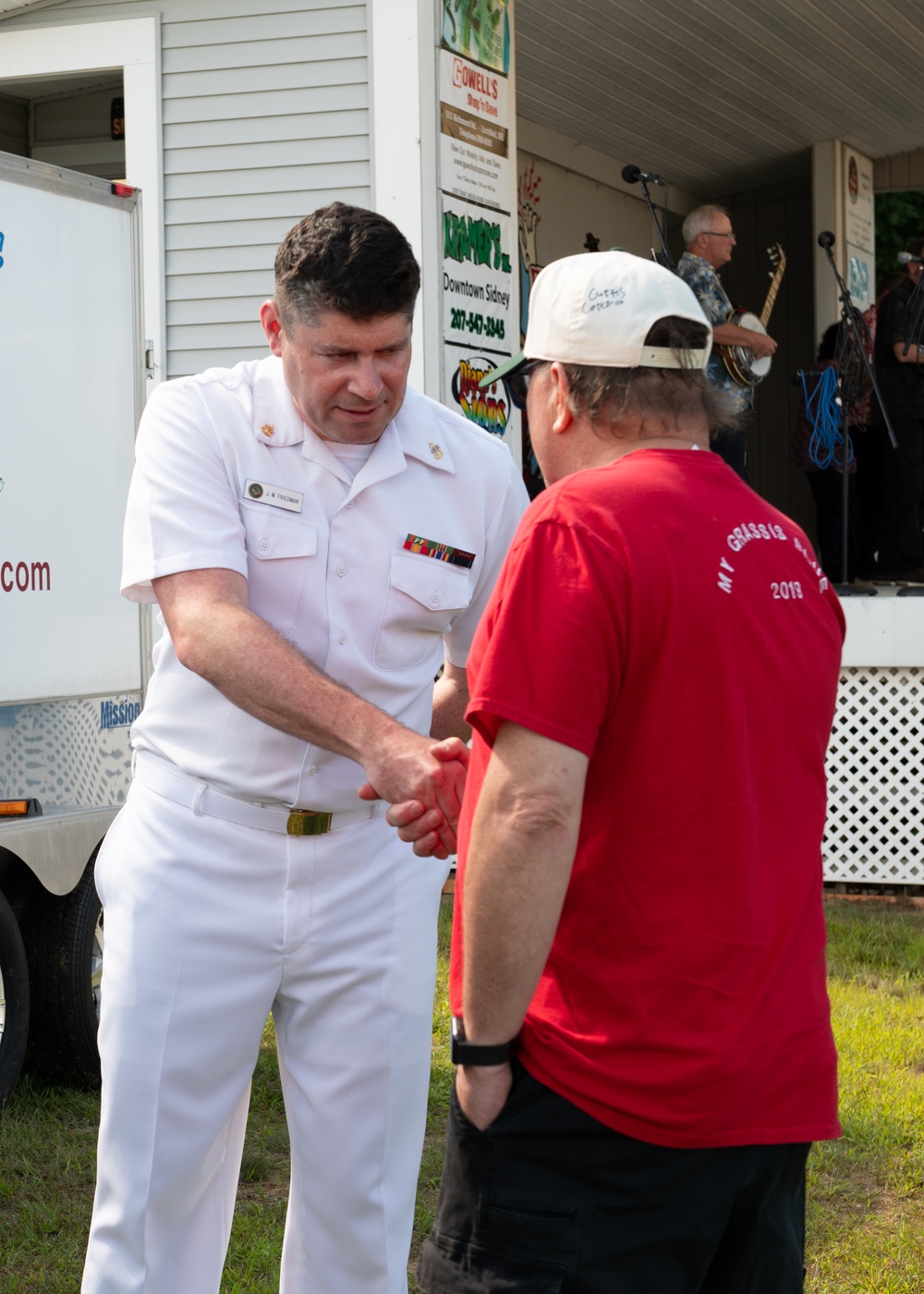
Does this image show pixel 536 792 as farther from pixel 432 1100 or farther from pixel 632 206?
pixel 632 206

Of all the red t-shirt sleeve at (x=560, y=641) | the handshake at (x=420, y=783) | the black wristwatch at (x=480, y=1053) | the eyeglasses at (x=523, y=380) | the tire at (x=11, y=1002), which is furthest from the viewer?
the tire at (x=11, y=1002)

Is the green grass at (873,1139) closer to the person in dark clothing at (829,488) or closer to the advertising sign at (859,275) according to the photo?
the person in dark clothing at (829,488)

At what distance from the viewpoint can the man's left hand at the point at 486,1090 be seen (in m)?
1.78

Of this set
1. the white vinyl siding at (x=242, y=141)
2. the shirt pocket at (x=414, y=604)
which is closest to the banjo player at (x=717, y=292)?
the white vinyl siding at (x=242, y=141)

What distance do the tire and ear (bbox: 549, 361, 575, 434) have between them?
124 inches

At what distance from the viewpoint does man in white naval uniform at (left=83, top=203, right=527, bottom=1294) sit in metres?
2.45

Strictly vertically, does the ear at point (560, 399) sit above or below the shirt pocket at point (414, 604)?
above

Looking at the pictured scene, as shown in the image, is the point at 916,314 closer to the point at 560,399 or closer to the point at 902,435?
the point at 902,435

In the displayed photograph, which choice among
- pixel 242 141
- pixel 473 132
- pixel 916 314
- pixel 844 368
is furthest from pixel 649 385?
pixel 844 368

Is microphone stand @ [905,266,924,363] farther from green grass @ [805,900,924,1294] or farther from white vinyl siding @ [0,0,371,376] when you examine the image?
green grass @ [805,900,924,1294]

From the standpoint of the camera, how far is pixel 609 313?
1.81m

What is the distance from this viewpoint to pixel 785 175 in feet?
49.9

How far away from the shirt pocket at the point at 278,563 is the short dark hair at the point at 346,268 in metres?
0.32

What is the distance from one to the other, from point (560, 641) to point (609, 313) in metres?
0.41
